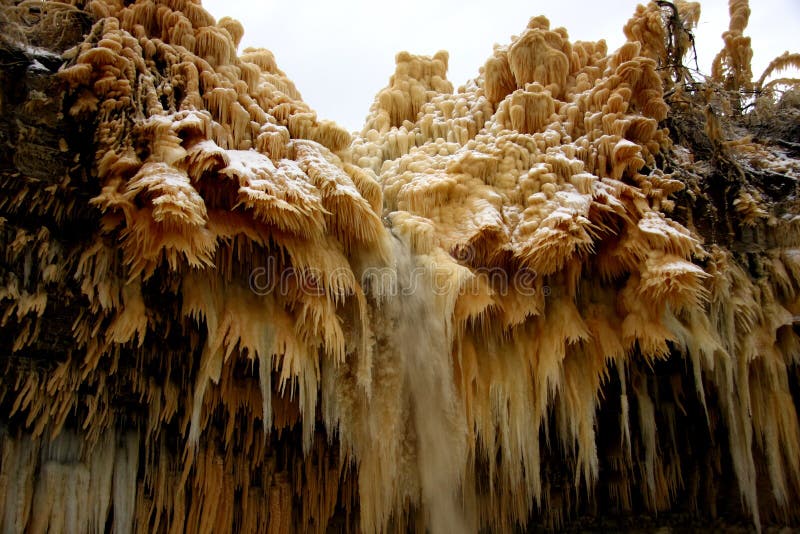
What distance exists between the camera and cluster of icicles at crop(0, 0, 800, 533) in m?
3.73

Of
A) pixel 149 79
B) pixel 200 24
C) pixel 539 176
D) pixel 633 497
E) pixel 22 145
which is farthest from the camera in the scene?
pixel 633 497

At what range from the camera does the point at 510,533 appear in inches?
213

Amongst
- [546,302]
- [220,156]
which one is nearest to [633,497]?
[546,302]

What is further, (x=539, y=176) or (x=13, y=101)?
(x=539, y=176)

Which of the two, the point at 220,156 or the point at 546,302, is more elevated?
the point at 220,156

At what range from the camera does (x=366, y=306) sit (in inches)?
174

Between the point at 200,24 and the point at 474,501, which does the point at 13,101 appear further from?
the point at 474,501

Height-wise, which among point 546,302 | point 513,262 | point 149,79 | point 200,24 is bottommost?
point 546,302

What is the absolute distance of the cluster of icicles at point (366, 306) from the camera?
147 inches

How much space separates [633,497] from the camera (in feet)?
19.5

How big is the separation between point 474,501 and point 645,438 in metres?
1.83

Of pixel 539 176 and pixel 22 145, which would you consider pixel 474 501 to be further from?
pixel 22 145

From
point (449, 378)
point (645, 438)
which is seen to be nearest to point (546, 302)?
point (449, 378)

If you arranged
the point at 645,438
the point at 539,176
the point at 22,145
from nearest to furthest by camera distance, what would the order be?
the point at 22,145
the point at 539,176
the point at 645,438
